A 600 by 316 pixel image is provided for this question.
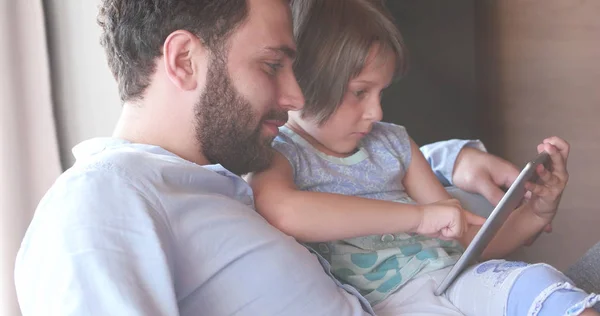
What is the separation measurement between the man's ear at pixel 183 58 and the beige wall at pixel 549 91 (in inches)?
59.4

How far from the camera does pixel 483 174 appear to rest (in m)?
1.53

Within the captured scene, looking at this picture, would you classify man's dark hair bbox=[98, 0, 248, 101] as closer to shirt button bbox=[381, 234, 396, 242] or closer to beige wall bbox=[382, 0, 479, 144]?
shirt button bbox=[381, 234, 396, 242]

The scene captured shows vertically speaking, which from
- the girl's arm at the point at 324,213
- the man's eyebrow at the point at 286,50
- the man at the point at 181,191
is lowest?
the girl's arm at the point at 324,213

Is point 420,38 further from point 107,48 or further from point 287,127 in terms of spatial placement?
point 107,48

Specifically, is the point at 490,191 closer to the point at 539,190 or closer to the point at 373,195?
the point at 539,190

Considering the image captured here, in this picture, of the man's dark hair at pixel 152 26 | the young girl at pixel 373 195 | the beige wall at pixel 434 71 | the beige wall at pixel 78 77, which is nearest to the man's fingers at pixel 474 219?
the young girl at pixel 373 195

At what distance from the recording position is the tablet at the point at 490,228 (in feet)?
3.53

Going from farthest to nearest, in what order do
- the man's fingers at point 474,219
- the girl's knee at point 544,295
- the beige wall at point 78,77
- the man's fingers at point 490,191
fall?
1. the man's fingers at point 490,191
2. the beige wall at point 78,77
3. the man's fingers at point 474,219
4. the girl's knee at point 544,295

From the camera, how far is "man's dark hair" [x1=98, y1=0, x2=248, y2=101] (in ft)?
3.30

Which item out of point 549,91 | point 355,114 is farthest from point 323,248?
point 549,91

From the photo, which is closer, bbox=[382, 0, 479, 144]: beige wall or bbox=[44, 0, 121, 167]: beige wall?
bbox=[44, 0, 121, 167]: beige wall

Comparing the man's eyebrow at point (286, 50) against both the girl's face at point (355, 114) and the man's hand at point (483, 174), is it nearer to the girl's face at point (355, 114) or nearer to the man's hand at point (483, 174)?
the girl's face at point (355, 114)

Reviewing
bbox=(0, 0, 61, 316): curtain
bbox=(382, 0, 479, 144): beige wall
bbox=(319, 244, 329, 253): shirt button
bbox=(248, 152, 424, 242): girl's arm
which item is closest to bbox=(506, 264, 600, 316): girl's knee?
bbox=(248, 152, 424, 242): girl's arm

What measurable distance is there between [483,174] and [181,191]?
849 millimetres
